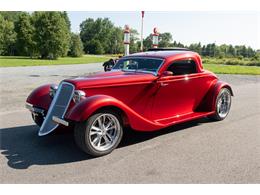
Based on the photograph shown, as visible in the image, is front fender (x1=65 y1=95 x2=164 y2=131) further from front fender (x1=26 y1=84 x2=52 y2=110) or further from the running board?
front fender (x1=26 y1=84 x2=52 y2=110)

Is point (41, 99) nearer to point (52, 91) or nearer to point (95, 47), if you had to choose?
point (52, 91)

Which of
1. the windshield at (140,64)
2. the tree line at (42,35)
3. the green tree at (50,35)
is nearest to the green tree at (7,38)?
the tree line at (42,35)

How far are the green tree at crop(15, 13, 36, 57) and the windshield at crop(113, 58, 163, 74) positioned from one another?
41889mm

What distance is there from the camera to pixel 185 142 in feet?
16.6

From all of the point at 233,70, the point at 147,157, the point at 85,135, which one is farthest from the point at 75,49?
the point at 147,157

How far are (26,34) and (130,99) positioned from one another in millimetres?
44890

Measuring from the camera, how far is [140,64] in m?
5.88

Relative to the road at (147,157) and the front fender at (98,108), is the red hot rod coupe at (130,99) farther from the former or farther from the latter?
the road at (147,157)

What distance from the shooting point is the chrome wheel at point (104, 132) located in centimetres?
444

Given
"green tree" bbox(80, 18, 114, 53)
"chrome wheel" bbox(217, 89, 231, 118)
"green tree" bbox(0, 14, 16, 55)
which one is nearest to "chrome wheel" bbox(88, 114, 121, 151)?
"chrome wheel" bbox(217, 89, 231, 118)

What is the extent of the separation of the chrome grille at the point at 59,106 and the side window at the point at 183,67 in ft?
7.18

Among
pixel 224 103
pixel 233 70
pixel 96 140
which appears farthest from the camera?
pixel 233 70

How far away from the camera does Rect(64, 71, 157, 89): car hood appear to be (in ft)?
15.4

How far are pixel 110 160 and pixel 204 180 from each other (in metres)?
1.43
